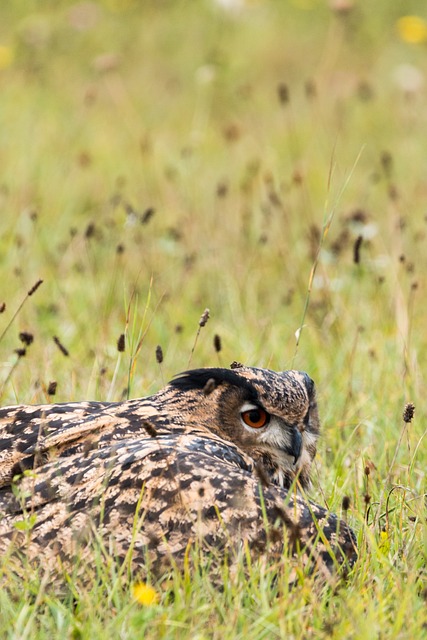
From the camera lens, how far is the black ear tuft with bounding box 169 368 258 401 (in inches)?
153

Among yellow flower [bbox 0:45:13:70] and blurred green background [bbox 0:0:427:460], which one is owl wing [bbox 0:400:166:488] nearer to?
blurred green background [bbox 0:0:427:460]

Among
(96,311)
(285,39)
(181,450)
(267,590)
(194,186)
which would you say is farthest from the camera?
(285,39)

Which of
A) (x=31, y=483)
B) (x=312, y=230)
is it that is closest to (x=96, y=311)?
(x=312, y=230)

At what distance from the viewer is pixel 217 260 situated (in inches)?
273

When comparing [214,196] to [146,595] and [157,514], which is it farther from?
[146,595]

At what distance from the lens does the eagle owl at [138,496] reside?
3.26 metres

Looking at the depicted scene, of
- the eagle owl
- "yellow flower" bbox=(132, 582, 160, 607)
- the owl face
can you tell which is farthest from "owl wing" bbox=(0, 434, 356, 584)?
the owl face

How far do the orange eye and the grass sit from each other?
33 cm

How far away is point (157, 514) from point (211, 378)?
0.77 meters

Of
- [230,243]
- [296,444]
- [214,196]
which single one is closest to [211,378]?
[296,444]

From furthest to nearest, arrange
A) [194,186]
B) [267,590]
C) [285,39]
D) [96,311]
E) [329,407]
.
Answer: [285,39] < [194,186] < [96,311] < [329,407] < [267,590]

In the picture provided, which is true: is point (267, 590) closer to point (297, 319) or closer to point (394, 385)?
point (394, 385)

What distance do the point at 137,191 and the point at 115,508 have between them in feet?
17.8

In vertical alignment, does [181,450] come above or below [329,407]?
below
